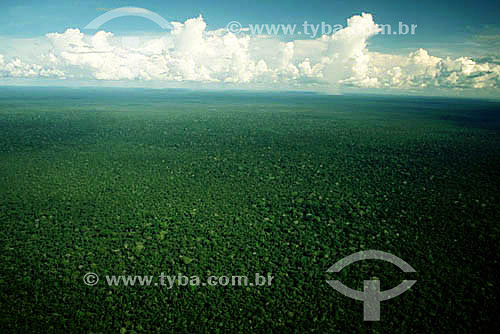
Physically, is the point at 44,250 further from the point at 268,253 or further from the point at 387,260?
the point at 387,260

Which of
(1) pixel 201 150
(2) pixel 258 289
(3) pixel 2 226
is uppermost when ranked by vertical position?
(1) pixel 201 150

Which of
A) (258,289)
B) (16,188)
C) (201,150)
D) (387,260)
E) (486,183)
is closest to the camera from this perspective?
(258,289)

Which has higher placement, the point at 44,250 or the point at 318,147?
the point at 318,147

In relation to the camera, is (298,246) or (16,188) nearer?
(298,246)

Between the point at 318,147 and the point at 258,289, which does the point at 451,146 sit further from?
the point at 258,289

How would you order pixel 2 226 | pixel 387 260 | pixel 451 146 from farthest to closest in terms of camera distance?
pixel 451 146 < pixel 2 226 < pixel 387 260

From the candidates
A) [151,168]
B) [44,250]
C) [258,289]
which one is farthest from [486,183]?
[44,250]
